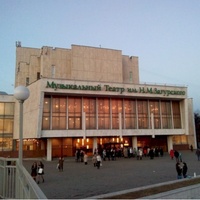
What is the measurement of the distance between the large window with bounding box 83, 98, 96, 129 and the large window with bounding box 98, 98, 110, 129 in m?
1.05

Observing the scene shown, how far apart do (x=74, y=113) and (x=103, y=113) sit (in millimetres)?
5284

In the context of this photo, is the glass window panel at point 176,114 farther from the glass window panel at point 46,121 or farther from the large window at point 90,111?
the glass window panel at point 46,121

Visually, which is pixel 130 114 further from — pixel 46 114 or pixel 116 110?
pixel 46 114

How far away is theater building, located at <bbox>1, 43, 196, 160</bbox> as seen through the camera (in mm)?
40781

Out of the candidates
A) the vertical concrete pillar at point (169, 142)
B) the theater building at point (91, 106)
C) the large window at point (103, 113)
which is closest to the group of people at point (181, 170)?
the theater building at point (91, 106)

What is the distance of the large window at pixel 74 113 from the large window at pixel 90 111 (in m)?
1.07

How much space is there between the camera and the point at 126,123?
46156 millimetres

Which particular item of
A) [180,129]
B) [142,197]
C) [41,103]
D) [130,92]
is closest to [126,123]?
[130,92]

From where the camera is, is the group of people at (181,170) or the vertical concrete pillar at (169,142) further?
the vertical concrete pillar at (169,142)

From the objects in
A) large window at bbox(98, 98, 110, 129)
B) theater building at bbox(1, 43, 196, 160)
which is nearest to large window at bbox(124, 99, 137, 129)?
theater building at bbox(1, 43, 196, 160)

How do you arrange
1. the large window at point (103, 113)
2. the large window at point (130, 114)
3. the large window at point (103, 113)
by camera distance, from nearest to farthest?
the large window at point (103, 113), the large window at point (103, 113), the large window at point (130, 114)

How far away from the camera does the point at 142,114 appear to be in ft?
157

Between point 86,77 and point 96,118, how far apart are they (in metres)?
11.0

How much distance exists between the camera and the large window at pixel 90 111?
43375 mm
